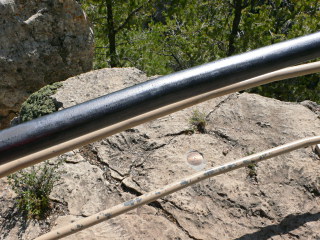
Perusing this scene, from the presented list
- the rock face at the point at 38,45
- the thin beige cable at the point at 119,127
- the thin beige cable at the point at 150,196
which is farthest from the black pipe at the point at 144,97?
the rock face at the point at 38,45

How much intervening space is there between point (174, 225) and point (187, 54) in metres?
9.48

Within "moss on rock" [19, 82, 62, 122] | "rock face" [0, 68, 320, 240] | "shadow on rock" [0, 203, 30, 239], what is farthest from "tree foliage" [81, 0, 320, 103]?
"shadow on rock" [0, 203, 30, 239]

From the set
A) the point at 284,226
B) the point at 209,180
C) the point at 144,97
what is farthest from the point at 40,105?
the point at 144,97

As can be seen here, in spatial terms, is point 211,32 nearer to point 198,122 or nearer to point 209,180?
point 198,122

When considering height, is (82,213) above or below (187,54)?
below

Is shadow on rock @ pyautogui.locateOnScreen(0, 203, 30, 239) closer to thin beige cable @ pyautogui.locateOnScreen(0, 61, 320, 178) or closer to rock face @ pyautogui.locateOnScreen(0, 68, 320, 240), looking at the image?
rock face @ pyautogui.locateOnScreen(0, 68, 320, 240)

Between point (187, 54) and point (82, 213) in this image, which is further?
point (187, 54)

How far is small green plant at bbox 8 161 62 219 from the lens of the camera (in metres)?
2.30

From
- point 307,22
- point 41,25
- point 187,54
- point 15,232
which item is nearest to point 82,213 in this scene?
point 15,232

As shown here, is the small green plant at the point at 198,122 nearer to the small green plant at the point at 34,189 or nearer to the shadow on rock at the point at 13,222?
the small green plant at the point at 34,189

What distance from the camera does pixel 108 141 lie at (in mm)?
2859

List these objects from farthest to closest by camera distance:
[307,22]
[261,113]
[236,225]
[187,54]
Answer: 1. [187,54]
2. [307,22]
3. [261,113]
4. [236,225]

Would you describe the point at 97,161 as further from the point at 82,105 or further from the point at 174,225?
the point at 82,105

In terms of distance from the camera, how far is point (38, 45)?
582 centimetres
